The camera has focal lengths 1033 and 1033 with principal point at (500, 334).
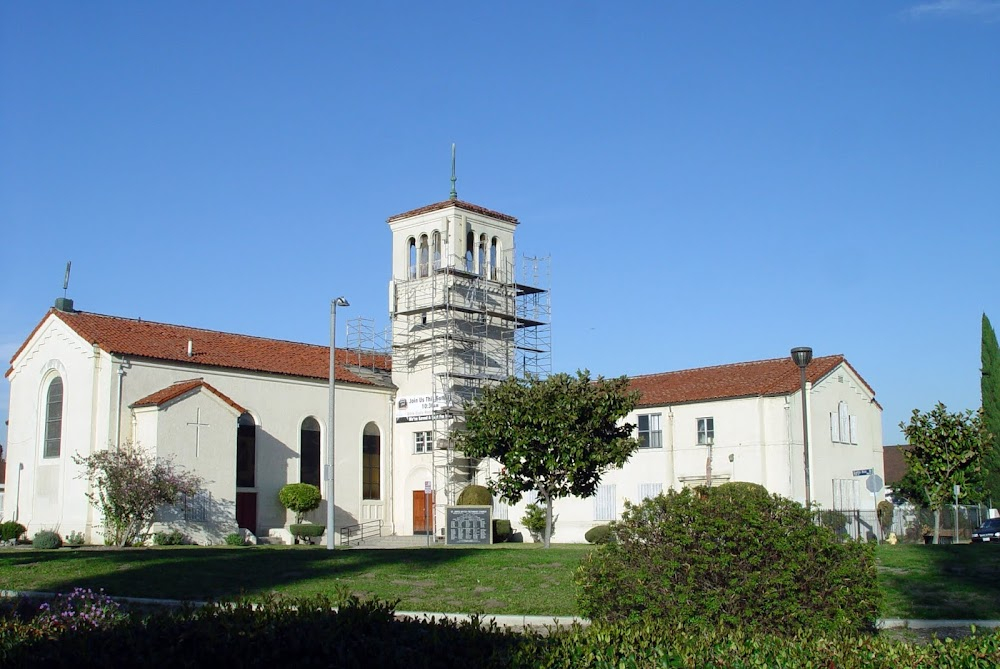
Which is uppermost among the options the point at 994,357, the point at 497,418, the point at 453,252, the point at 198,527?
the point at 453,252

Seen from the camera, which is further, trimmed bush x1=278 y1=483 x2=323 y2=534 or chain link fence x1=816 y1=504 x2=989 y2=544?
trimmed bush x1=278 y1=483 x2=323 y2=534

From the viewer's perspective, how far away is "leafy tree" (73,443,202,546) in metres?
37.1

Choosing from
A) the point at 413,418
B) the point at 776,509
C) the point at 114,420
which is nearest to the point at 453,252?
the point at 413,418

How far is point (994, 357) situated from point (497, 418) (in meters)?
37.8

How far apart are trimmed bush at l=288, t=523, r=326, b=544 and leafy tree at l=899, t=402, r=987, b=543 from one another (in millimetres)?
24318

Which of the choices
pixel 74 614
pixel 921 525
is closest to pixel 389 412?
pixel 921 525

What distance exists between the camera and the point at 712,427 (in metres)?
43.3

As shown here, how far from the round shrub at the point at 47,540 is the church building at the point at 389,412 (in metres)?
1.38

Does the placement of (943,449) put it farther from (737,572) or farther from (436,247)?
(737,572)

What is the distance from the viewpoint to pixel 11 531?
40.5m

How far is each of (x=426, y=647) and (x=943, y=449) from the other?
3855 cm

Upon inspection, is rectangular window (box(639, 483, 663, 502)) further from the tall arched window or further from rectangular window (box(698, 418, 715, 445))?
the tall arched window

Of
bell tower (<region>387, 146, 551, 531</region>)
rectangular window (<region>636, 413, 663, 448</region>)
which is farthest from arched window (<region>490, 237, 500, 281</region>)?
rectangular window (<region>636, 413, 663, 448</region>)

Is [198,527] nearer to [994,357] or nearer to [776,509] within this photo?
[776,509]
